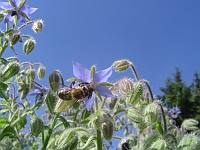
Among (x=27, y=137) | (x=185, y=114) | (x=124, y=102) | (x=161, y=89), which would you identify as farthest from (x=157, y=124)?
(x=161, y=89)

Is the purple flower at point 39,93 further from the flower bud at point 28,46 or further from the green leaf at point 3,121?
the green leaf at point 3,121

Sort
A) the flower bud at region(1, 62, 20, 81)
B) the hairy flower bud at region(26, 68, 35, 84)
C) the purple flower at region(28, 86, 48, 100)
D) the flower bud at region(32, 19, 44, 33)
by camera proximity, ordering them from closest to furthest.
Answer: the flower bud at region(1, 62, 20, 81) → the hairy flower bud at region(26, 68, 35, 84) → the purple flower at region(28, 86, 48, 100) → the flower bud at region(32, 19, 44, 33)

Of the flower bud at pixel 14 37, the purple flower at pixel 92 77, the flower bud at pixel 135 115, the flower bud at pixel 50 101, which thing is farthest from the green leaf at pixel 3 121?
the flower bud at pixel 135 115

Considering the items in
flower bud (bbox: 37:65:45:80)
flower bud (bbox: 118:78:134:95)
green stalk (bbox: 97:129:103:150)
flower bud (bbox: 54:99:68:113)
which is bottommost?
green stalk (bbox: 97:129:103:150)

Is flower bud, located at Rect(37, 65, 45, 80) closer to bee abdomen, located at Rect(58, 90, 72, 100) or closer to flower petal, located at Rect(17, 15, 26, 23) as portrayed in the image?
flower petal, located at Rect(17, 15, 26, 23)

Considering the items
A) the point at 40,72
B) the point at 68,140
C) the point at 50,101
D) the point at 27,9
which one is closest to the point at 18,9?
the point at 27,9

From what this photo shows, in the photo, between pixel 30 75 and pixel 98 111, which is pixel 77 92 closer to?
pixel 98 111

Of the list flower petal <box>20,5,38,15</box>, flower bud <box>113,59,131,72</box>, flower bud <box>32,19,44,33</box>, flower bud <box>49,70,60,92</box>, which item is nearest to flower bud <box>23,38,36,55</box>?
flower bud <box>32,19,44,33</box>
